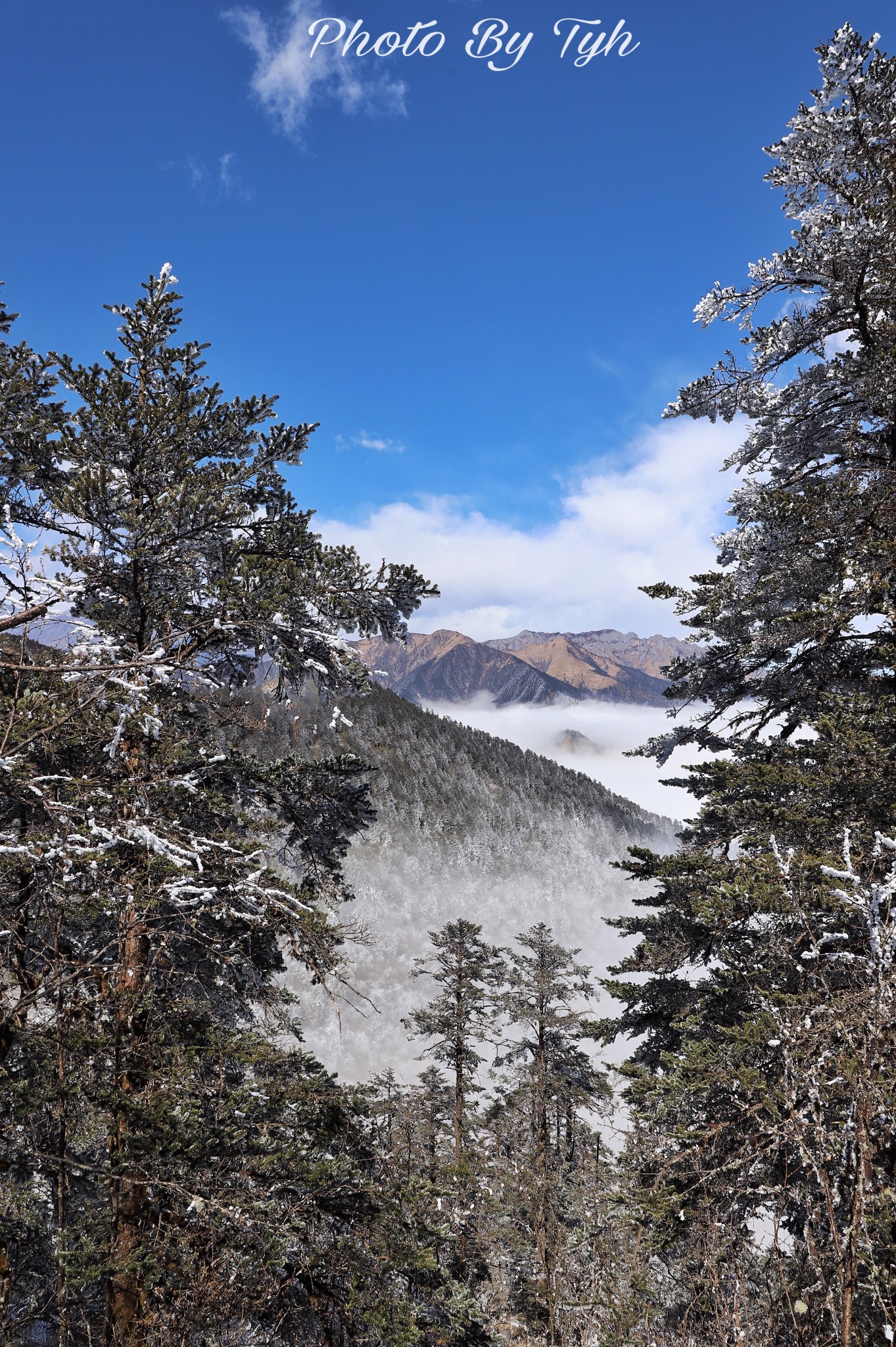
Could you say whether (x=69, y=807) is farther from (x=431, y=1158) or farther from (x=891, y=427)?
(x=431, y=1158)

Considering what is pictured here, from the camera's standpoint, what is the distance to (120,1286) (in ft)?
14.6

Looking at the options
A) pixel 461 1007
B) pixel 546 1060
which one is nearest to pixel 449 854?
pixel 546 1060

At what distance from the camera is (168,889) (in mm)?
4121

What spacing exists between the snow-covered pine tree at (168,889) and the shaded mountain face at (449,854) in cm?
2530

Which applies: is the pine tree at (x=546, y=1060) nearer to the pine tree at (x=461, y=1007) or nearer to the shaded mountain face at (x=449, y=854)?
the pine tree at (x=461, y=1007)

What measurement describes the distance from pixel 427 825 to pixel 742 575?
174 ft

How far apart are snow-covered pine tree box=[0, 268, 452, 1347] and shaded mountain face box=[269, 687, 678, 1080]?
83.0 ft

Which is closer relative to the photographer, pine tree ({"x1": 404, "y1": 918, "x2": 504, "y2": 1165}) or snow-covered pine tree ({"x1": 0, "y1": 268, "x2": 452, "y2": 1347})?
snow-covered pine tree ({"x1": 0, "y1": 268, "x2": 452, "y2": 1347})

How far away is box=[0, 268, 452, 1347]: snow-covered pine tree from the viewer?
13.7 feet

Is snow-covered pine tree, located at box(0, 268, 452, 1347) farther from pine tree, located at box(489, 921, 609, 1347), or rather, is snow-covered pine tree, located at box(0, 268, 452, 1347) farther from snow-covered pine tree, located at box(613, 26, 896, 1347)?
pine tree, located at box(489, 921, 609, 1347)

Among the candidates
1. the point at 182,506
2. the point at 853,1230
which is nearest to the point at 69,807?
the point at 182,506

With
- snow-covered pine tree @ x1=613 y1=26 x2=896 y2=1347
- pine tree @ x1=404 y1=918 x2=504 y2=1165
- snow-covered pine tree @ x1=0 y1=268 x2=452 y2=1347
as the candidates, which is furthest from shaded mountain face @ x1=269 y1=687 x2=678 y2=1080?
snow-covered pine tree @ x1=0 y1=268 x2=452 y2=1347

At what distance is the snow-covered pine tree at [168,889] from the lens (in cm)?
417

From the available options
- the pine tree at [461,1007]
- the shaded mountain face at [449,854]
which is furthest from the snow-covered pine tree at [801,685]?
the shaded mountain face at [449,854]
